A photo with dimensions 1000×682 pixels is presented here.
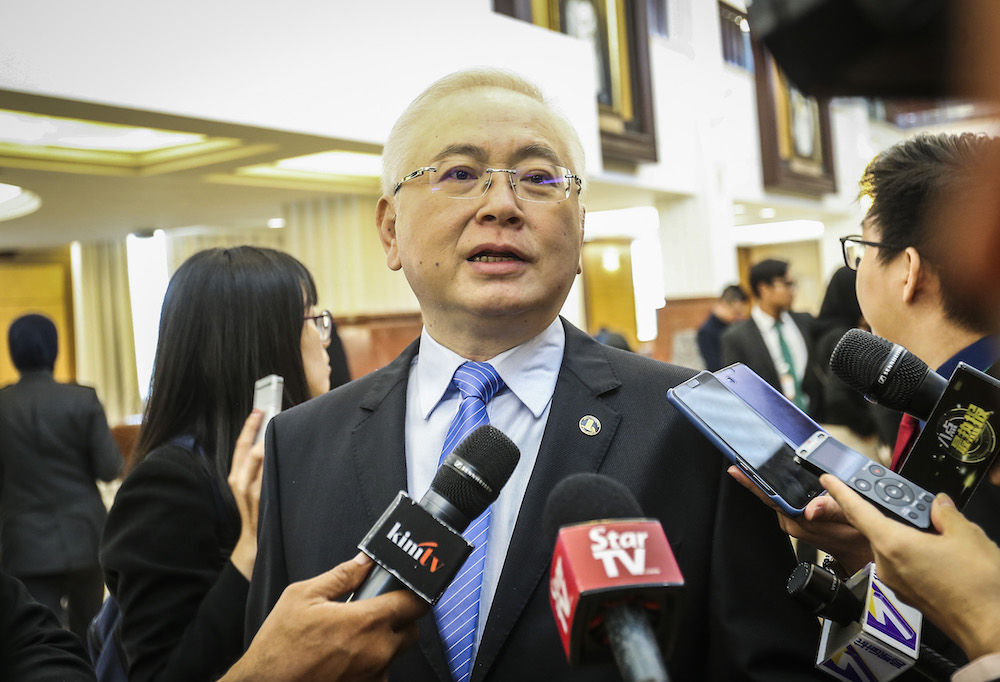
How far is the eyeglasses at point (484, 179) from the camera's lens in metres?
1.64

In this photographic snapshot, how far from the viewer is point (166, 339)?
7.39 feet

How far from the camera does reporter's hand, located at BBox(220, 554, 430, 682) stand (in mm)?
1077

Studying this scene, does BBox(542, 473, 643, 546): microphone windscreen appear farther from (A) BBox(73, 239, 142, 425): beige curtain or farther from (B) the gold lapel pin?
(A) BBox(73, 239, 142, 425): beige curtain

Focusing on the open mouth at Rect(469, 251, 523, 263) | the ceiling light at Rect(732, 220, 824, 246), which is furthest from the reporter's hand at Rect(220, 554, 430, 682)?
the ceiling light at Rect(732, 220, 824, 246)

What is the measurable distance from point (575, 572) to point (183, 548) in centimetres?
134

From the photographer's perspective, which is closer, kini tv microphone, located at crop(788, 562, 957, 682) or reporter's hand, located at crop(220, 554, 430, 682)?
reporter's hand, located at crop(220, 554, 430, 682)

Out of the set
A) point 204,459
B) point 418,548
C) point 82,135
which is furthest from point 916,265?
point 82,135

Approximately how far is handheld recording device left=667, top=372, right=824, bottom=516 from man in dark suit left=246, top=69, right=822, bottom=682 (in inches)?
6.3

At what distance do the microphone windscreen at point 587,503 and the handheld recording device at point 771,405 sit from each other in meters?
0.42

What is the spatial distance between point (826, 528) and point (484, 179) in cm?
81

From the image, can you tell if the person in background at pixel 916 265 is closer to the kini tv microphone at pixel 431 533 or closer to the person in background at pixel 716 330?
the kini tv microphone at pixel 431 533

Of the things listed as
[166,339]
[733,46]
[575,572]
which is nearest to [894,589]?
[575,572]

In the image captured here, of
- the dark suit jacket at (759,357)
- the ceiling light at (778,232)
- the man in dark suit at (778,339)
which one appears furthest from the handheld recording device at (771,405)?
the ceiling light at (778,232)

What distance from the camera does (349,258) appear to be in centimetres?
927
